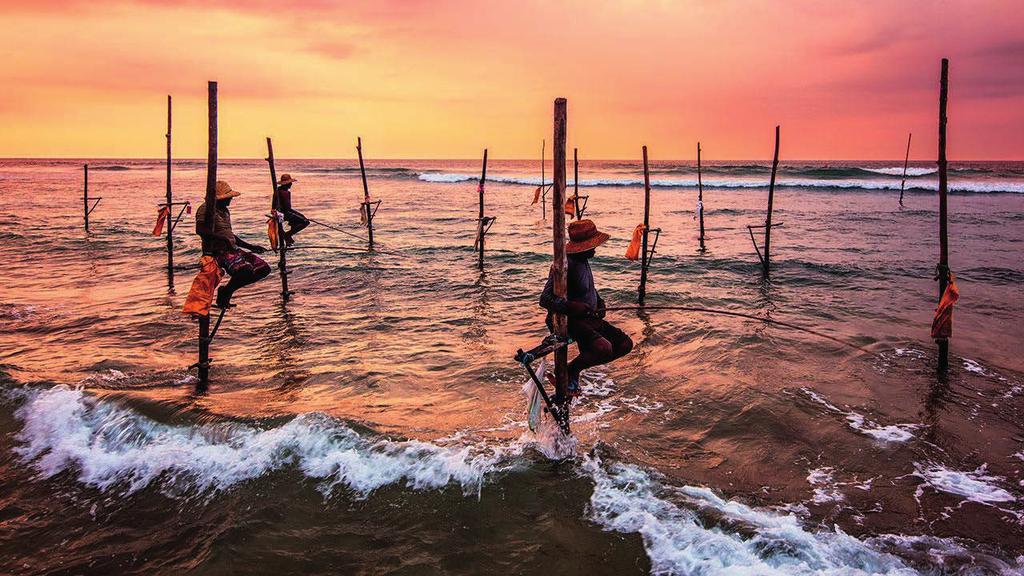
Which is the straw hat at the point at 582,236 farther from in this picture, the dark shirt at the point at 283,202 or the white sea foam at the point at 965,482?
the dark shirt at the point at 283,202

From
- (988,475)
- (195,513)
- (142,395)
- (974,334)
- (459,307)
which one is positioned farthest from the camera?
(459,307)

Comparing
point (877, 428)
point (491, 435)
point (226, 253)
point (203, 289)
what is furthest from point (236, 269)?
point (877, 428)

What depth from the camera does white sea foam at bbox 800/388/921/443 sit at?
6.43m

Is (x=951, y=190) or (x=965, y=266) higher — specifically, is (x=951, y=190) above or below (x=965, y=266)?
above

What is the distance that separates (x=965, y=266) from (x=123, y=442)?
19.8 metres

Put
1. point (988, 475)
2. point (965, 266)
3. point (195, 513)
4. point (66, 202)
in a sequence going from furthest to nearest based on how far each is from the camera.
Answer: point (66, 202)
point (965, 266)
point (988, 475)
point (195, 513)

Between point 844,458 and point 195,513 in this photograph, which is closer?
point 195,513

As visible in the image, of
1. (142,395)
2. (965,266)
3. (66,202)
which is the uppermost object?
(66,202)

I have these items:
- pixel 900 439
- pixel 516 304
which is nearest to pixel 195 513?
pixel 900 439

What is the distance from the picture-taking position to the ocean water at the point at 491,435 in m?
4.57

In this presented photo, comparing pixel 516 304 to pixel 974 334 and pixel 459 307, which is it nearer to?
pixel 459 307

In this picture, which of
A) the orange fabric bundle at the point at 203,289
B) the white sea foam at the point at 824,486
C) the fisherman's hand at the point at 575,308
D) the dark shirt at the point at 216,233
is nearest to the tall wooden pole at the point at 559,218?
the fisherman's hand at the point at 575,308

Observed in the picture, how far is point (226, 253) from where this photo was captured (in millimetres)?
7848

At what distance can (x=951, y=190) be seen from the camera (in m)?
39.0
